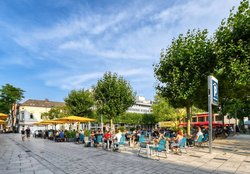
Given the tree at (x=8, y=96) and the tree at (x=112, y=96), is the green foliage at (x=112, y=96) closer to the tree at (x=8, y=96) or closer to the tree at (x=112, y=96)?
the tree at (x=112, y=96)

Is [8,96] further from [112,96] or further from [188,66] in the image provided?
[188,66]

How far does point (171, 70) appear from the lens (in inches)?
809

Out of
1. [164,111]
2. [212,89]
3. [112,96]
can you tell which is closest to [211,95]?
[212,89]

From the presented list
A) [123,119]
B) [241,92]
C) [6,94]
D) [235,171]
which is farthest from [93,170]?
[6,94]

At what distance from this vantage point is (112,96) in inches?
1190

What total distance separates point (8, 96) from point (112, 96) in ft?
171

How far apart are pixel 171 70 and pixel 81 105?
70.6 feet

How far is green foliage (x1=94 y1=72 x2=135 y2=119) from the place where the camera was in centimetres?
3000

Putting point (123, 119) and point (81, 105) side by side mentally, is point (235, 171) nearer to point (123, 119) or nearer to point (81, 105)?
point (81, 105)

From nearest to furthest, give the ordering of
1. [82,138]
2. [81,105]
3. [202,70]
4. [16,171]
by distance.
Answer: [16,171]
[202,70]
[82,138]
[81,105]

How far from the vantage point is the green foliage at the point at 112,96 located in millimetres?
30000

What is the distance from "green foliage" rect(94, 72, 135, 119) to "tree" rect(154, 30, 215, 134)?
33.4 feet

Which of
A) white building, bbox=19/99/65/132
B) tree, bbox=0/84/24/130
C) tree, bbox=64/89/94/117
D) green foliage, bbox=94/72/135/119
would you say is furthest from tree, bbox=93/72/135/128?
white building, bbox=19/99/65/132

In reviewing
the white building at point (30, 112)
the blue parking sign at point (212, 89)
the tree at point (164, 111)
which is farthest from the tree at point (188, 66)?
the white building at point (30, 112)
